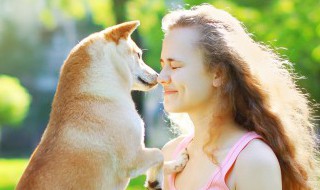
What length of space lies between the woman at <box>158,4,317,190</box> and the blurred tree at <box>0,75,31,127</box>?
1354 centimetres

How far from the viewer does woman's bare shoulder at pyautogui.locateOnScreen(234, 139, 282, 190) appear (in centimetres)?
240

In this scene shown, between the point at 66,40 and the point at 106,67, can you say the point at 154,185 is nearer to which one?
the point at 106,67

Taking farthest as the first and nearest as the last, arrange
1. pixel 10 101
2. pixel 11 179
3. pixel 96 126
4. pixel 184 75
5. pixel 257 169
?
1. pixel 10 101
2. pixel 11 179
3. pixel 96 126
4. pixel 184 75
5. pixel 257 169

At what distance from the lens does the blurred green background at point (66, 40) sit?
369 inches

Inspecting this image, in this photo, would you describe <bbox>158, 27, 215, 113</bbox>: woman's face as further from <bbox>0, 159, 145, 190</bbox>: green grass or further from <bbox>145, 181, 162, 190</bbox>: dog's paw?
<bbox>0, 159, 145, 190</bbox>: green grass

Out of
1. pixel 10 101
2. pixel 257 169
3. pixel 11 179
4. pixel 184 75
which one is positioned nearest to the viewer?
pixel 257 169

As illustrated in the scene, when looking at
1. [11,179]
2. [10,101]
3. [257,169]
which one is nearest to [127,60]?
[257,169]

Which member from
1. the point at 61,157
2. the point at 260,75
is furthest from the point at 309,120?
the point at 61,157

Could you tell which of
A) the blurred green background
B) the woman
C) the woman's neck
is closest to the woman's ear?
the woman

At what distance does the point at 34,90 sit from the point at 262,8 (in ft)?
45.2

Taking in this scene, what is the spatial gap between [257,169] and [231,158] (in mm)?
116

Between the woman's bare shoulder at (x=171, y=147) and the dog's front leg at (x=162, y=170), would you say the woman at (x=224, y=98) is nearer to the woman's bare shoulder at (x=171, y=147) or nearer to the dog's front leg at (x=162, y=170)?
the dog's front leg at (x=162, y=170)

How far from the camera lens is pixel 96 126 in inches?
106

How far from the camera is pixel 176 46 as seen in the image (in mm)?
2590
